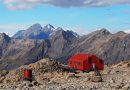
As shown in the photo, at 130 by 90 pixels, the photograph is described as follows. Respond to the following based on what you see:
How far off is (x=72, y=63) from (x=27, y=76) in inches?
2405

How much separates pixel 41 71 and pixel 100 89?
160ft

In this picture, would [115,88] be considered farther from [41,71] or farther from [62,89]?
[41,71]

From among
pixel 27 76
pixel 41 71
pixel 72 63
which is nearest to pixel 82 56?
pixel 72 63

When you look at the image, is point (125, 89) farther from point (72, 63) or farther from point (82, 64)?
point (72, 63)

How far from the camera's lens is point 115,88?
Result: 28516 mm

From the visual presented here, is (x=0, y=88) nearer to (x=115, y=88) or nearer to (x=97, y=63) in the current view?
(x=115, y=88)

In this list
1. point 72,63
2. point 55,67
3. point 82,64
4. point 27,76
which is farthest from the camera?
point 72,63

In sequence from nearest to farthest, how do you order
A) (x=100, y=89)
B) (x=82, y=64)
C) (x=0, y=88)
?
1. (x=100, y=89)
2. (x=0, y=88)
3. (x=82, y=64)

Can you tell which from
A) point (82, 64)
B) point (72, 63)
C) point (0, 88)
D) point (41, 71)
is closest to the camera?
point (0, 88)

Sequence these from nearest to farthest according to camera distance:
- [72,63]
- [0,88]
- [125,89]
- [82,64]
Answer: [125,89], [0,88], [82,64], [72,63]

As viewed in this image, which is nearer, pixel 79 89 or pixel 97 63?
pixel 79 89

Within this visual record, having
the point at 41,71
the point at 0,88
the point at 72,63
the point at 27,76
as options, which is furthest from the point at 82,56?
the point at 0,88

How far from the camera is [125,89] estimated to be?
89.0 feet

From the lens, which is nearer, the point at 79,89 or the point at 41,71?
the point at 79,89
